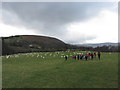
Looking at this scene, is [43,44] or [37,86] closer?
[37,86]

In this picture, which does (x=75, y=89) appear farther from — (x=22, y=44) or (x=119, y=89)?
(x=22, y=44)

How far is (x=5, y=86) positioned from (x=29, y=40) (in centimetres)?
14859

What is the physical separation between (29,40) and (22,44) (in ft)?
71.6

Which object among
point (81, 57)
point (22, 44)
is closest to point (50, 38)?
point (22, 44)

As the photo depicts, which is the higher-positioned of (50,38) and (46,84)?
(50,38)

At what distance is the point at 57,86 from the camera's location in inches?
571

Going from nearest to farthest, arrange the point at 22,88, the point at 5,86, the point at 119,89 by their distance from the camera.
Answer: the point at 119,89
the point at 22,88
the point at 5,86

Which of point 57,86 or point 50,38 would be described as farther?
point 50,38

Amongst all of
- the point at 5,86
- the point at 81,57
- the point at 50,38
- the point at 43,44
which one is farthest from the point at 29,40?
the point at 5,86

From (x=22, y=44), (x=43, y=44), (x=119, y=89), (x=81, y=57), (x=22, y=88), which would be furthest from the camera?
(x=43, y=44)

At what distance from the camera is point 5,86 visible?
15.3m

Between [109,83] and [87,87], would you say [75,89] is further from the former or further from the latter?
[109,83]

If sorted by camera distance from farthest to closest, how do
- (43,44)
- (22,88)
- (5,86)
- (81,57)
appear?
(43,44) < (81,57) < (5,86) < (22,88)

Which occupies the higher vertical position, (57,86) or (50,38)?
(50,38)
